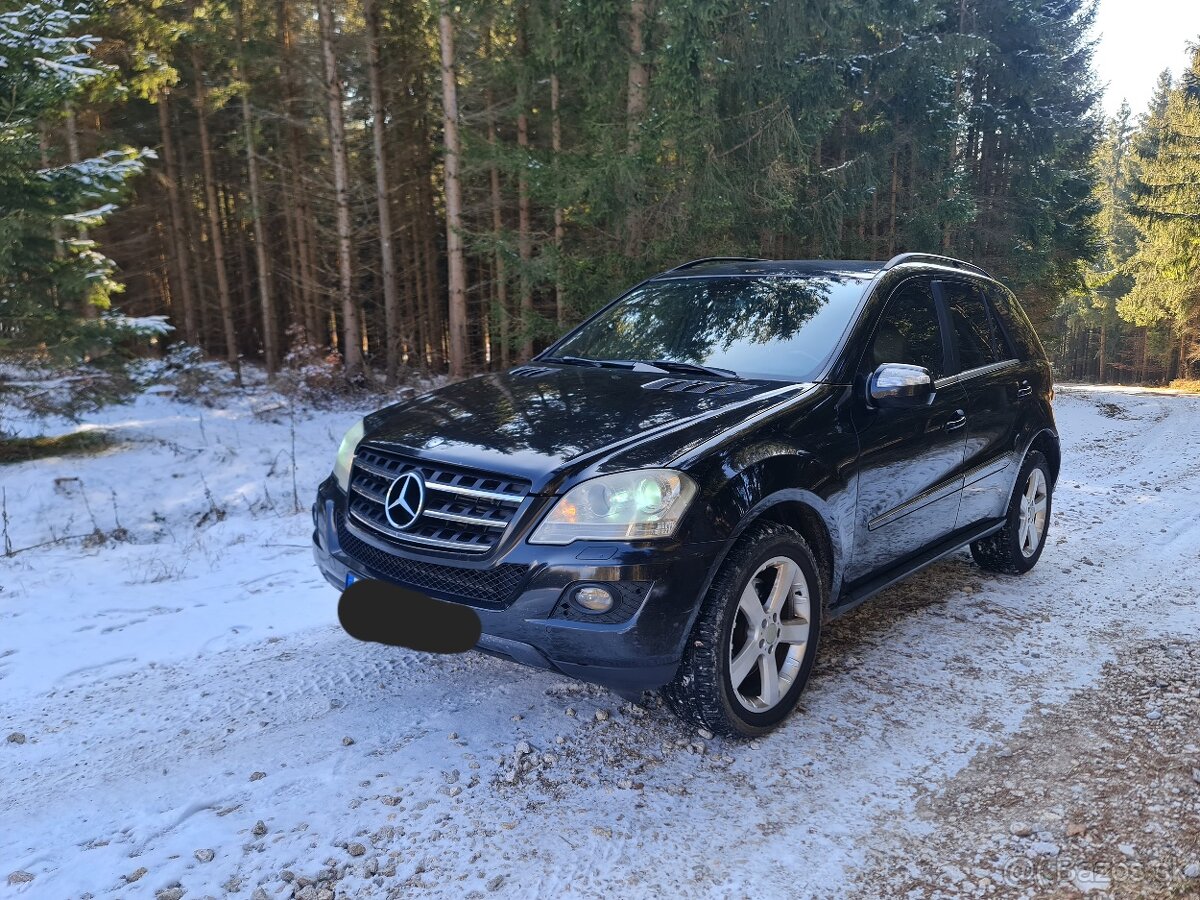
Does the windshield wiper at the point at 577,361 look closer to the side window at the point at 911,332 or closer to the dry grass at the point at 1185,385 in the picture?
the side window at the point at 911,332

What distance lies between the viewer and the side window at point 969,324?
4488 millimetres

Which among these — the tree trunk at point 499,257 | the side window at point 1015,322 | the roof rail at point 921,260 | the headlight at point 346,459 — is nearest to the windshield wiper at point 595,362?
the headlight at point 346,459

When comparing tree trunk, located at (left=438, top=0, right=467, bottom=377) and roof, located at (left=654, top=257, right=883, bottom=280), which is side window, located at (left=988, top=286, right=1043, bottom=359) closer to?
roof, located at (left=654, top=257, right=883, bottom=280)

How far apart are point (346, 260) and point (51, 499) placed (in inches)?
376

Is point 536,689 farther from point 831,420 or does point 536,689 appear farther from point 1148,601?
point 1148,601

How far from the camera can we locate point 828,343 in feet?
12.1

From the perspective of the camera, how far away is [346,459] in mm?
3580

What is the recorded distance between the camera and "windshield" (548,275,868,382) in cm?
374

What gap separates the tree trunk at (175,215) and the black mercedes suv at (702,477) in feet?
66.1

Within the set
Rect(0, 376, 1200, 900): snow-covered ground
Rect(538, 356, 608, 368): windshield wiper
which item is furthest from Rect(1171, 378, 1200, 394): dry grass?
Rect(538, 356, 608, 368): windshield wiper

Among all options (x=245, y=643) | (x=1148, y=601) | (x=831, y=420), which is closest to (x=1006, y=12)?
(x=1148, y=601)

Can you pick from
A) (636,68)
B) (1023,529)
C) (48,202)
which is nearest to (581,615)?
(1023,529)

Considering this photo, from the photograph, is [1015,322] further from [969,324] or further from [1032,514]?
[1032,514]

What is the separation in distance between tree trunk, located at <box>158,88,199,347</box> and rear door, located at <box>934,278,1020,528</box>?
2113 centimetres
